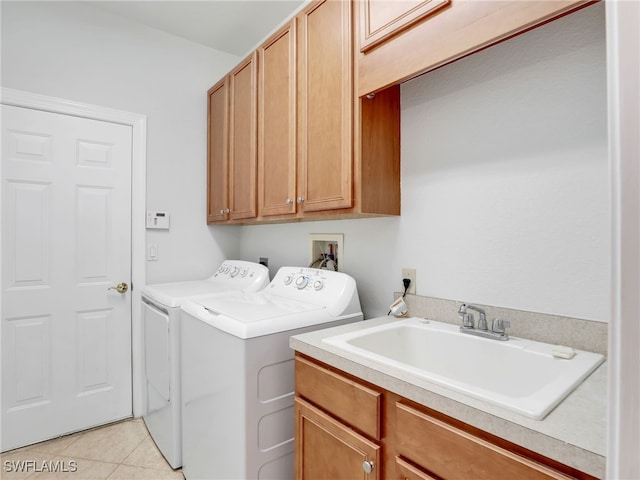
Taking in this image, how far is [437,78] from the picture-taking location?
150 centimetres

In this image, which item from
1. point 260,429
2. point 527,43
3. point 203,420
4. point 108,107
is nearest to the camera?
point 527,43

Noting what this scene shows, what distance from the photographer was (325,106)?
5.10ft

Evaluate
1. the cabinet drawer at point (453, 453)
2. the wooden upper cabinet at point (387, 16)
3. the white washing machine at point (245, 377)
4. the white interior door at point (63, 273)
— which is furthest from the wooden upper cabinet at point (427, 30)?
the white interior door at point (63, 273)

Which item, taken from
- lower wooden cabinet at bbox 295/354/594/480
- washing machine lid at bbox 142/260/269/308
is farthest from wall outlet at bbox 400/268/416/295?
washing machine lid at bbox 142/260/269/308

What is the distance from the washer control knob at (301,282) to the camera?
180 centimetres

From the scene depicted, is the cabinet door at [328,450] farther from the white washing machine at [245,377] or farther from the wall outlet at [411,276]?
the wall outlet at [411,276]

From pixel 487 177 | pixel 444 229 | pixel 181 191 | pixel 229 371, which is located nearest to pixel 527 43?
pixel 487 177

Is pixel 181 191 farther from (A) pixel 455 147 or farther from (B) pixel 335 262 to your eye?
(A) pixel 455 147

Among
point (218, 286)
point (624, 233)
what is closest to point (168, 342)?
point (218, 286)

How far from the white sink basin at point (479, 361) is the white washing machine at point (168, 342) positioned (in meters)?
0.98

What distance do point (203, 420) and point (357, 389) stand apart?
0.89 metres

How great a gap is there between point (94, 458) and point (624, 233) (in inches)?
100

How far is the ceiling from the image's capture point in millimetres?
2174

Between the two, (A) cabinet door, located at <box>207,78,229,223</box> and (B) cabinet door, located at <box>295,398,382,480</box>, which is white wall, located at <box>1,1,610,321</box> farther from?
(B) cabinet door, located at <box>295,398,382,480</box>
